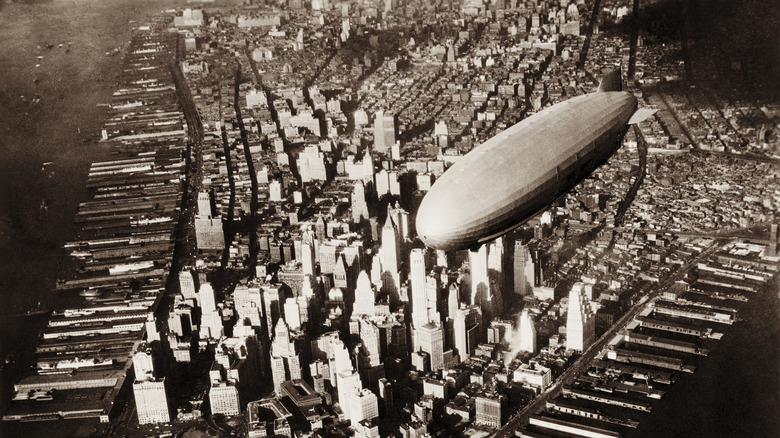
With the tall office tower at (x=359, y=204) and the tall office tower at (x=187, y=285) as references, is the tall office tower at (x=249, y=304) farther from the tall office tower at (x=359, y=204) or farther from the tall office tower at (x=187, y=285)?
the tall office tower at (x=359, y=204)

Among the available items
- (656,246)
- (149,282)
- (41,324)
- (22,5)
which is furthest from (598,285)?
(22,5)

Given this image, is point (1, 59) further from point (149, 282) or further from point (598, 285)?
point (598, 285)

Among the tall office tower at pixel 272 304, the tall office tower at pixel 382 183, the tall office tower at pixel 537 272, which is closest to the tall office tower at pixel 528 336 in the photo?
the tall office tower at pixel 537 272

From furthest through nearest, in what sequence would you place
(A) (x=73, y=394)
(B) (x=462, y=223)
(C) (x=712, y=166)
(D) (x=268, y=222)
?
1. (C) (x=712, y=166)
2. (D) (x=268, y=222)
3. (A) (x=73, y=394)
4. (B) (x=462, y=223)

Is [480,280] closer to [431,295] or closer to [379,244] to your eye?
[431,295]

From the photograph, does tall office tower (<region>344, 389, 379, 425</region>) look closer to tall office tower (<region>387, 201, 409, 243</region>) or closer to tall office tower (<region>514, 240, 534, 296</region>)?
tall office tower (<region>514, 240, 534, 296</region>)

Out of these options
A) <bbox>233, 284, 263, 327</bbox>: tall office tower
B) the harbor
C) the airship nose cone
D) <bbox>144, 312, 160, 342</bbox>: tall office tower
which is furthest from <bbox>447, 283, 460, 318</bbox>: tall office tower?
the airship nose cone

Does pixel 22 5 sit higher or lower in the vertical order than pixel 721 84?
higher
